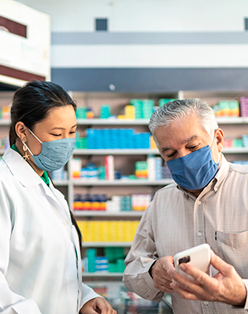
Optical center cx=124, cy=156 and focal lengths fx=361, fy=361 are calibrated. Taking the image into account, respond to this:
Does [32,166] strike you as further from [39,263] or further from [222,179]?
[222,179]

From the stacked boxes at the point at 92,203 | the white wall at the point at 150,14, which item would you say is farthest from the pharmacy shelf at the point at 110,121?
the white wall at the point at 150,14

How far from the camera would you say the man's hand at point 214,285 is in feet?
3.14

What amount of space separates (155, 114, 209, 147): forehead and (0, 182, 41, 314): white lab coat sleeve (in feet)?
2.04

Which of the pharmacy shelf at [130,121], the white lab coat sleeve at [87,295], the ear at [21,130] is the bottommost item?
the white lab coat sleeve at [87,295]

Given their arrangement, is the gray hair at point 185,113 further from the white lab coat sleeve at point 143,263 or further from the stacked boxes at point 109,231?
the stacked boxes at point 109,231

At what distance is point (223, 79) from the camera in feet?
17.9

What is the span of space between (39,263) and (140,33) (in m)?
4.95

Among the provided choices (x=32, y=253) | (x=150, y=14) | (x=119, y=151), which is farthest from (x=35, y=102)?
(x=150, y=14)

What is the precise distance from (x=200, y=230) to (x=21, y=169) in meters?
0.72

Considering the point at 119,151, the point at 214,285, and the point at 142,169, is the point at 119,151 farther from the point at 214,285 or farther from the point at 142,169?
the point at 214,285

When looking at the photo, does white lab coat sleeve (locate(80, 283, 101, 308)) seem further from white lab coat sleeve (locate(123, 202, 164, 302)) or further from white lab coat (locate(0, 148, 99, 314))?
white lab coat sleeve (locate(123, 202, 164, 302))

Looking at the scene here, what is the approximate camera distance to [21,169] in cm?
136

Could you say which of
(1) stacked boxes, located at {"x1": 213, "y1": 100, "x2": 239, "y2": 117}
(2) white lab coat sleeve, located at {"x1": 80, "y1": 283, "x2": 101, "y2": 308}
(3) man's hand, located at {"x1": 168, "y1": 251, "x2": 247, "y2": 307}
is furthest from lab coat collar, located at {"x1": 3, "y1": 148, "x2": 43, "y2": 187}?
(1) stacked boxes, located at {"x1": 213, "y1": 100, "x2": 239, "y2": 117}

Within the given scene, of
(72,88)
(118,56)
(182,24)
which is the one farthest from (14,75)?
(182,24)
